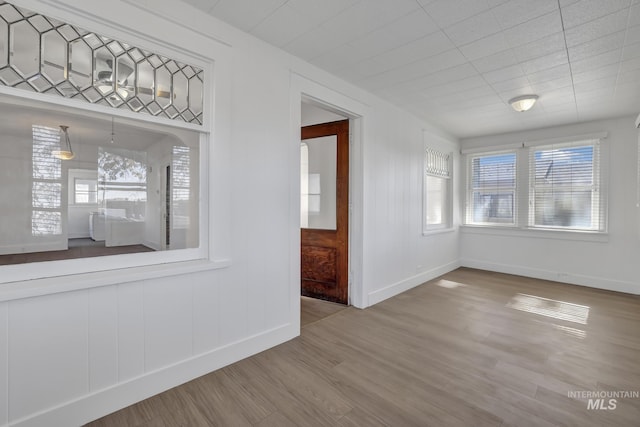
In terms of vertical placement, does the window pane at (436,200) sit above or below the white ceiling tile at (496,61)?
below

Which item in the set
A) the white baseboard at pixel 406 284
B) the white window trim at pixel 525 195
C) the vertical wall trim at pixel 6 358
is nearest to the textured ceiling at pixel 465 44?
the white window trim at pixel 525 195

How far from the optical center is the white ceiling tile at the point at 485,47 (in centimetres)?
235

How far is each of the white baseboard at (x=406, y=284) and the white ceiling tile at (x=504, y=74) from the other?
2.65 metres

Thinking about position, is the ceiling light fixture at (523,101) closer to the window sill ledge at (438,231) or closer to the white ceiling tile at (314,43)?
the window sill ledge at (438,231)

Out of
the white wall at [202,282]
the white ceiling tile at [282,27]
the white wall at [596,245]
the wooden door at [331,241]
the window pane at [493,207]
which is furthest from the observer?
the window pane at [493,207]

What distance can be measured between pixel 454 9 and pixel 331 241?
8.48 ft

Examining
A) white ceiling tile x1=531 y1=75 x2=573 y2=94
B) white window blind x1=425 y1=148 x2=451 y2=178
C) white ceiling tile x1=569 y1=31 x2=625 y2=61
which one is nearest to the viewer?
white ceiling tile x1=569 y1=31 x2=625 y2=61

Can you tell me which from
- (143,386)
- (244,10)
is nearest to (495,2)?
(244,10)

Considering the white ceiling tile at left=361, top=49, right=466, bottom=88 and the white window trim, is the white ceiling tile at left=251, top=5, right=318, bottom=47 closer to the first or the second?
the white ceiling tile at left=361, top=49, right=466, bottom=88

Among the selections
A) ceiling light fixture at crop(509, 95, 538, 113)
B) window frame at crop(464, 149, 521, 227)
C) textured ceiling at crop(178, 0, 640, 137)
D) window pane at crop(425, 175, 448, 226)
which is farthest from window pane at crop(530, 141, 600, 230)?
ceiling light fixture at crop(509, 95, 538, 113)

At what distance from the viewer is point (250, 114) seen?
94.2 inches

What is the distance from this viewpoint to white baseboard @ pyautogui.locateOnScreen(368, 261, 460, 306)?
3742 millimetres

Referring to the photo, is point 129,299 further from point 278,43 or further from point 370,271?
point 370,271

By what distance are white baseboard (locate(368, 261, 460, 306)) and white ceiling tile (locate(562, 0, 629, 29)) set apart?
119 inches
